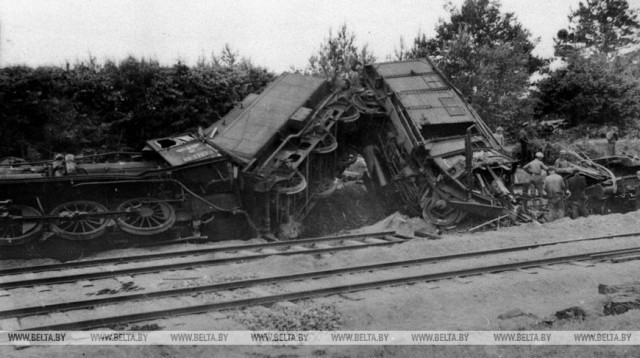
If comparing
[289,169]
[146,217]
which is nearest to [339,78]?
[289,169]

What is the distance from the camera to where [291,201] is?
12977 mm

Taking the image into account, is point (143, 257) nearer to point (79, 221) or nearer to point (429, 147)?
point (79, 221)

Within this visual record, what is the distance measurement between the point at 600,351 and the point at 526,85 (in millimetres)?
21001

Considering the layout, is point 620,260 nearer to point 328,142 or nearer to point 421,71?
point 328,142

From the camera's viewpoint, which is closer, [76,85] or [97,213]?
[97,213]

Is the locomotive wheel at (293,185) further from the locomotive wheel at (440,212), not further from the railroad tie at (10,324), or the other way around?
the railroad tie at (10,324)

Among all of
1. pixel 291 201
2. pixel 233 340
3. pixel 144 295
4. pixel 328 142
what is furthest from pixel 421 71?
pixel 233 340

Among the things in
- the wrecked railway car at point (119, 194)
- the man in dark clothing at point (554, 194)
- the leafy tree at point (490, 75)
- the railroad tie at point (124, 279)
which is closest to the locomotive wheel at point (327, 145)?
the wrecked railway car at point (119, 194)

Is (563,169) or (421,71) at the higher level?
(421,71)

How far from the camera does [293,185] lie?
12578 mm

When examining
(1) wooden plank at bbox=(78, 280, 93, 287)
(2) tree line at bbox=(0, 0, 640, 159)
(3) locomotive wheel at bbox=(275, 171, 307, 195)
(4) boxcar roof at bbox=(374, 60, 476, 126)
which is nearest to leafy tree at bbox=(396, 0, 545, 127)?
(2) tree line at bbox=(0, 0, 640, 159)

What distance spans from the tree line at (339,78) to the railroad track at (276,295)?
27.0ft

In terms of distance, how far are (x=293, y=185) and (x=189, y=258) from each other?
3.51 metres

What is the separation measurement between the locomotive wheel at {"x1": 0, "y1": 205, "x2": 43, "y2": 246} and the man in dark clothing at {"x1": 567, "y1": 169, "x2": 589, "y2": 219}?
12036 millimetres
